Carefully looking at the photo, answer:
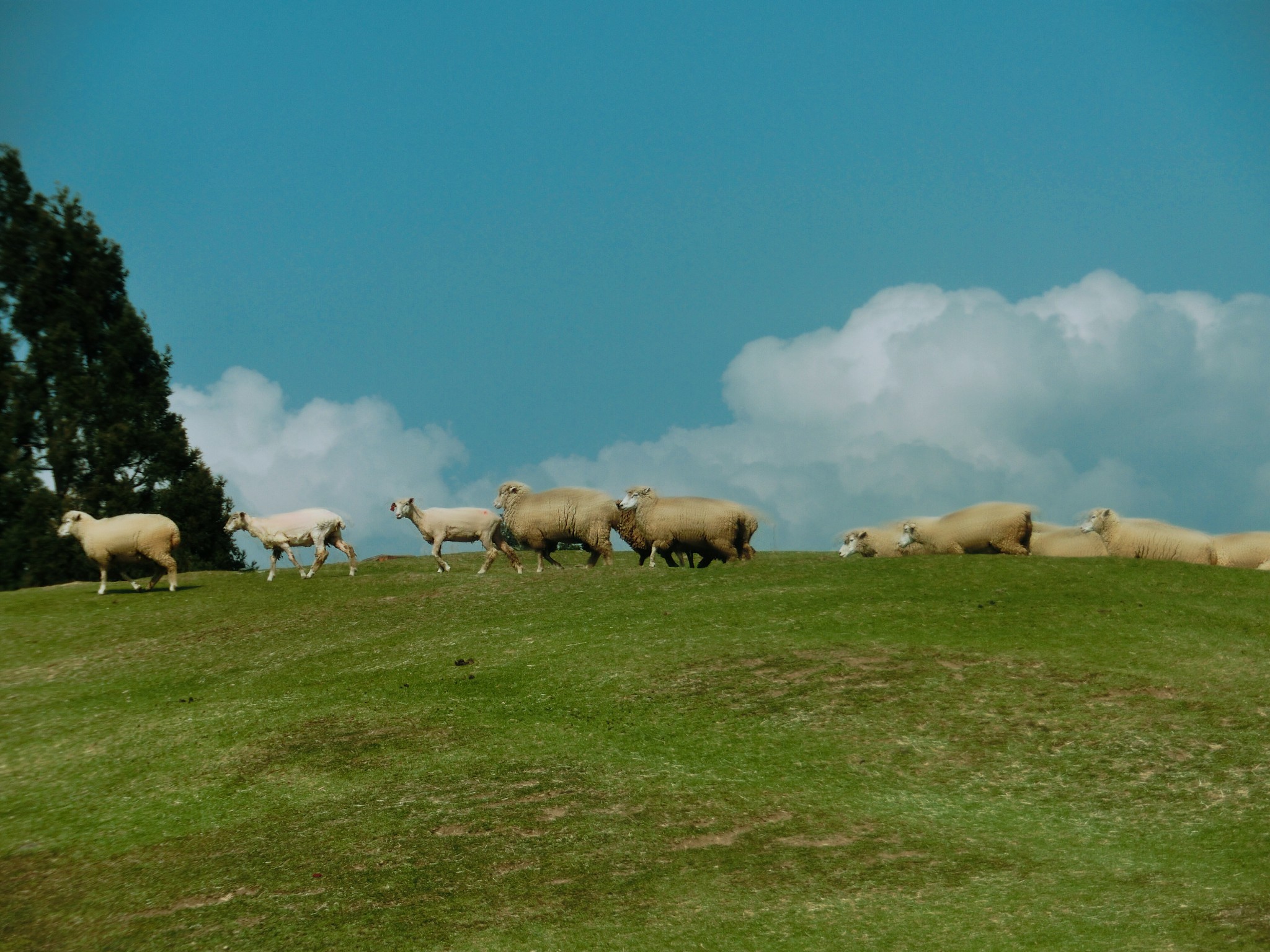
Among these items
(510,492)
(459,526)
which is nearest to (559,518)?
(510,492)

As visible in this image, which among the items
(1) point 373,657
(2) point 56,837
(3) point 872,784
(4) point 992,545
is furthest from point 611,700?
(4) point 992,545

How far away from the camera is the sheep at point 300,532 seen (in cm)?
4225

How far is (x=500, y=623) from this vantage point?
1123 inches

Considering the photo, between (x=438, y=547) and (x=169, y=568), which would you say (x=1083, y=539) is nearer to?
(x=438, y=547)

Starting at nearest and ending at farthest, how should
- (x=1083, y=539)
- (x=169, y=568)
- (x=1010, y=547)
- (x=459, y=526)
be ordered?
1. (x=1010, y=547)
2. (x=1083, y=539)
3. (x=169, y=568)
4. (x=459, y=526)

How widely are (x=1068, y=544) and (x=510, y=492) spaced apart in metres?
18.5

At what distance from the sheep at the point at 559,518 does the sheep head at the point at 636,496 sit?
914 millimetres

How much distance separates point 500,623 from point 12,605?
18.6 metres

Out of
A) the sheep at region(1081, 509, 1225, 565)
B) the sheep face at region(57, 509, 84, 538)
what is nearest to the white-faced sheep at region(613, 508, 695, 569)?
the sheep at region(1081, 509, 1225, 565)

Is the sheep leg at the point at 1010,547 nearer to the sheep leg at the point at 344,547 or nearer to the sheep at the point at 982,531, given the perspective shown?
the sheep at the point at 982,531

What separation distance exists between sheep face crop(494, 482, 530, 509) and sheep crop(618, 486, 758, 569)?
168 inches

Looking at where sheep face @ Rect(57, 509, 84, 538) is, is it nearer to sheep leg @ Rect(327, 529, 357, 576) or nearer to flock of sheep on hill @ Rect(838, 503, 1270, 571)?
sheep leg @ Rect(327, 529, 357, 576)

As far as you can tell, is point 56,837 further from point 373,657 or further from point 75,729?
point 373,657

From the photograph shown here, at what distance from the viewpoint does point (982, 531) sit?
112 feet
